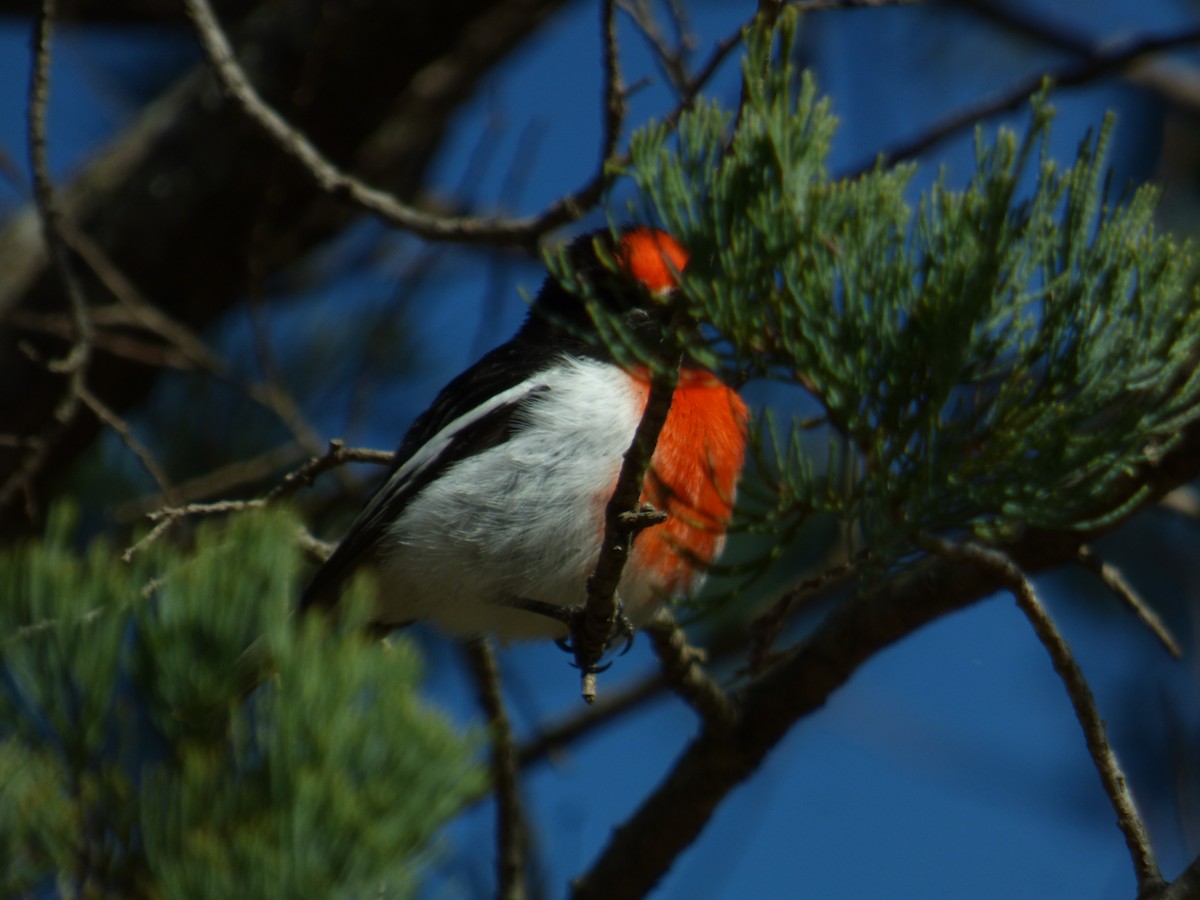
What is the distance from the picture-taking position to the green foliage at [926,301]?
1.57 m

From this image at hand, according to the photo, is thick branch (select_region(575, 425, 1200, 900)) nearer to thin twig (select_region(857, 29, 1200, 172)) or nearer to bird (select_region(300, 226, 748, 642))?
bird (select_region(300, 226, 748, 642))

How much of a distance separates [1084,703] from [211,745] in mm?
1068

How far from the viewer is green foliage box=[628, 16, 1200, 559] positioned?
61.7 inches

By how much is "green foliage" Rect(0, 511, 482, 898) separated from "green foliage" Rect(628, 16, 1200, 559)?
555 mm

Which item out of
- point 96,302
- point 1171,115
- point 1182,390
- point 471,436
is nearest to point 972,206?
point 1182,390

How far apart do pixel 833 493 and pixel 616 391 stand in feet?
3.22

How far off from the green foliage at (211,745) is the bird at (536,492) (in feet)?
3.62

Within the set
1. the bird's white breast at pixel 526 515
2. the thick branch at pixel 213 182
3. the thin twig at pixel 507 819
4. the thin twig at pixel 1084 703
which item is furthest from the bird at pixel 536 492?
the thick branch at pixel 213 182

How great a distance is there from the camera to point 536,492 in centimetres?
259

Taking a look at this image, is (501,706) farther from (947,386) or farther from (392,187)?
(392,187)

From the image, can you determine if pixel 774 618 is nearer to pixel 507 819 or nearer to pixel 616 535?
pixel 616 535

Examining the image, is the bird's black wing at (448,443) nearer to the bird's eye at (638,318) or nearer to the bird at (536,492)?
the bird at (536,492)

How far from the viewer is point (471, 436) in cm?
276

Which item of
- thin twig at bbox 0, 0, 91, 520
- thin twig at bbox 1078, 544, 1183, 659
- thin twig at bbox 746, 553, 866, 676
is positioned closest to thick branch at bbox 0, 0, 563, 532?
thin twig at bbox 0, 0, 91, 520
